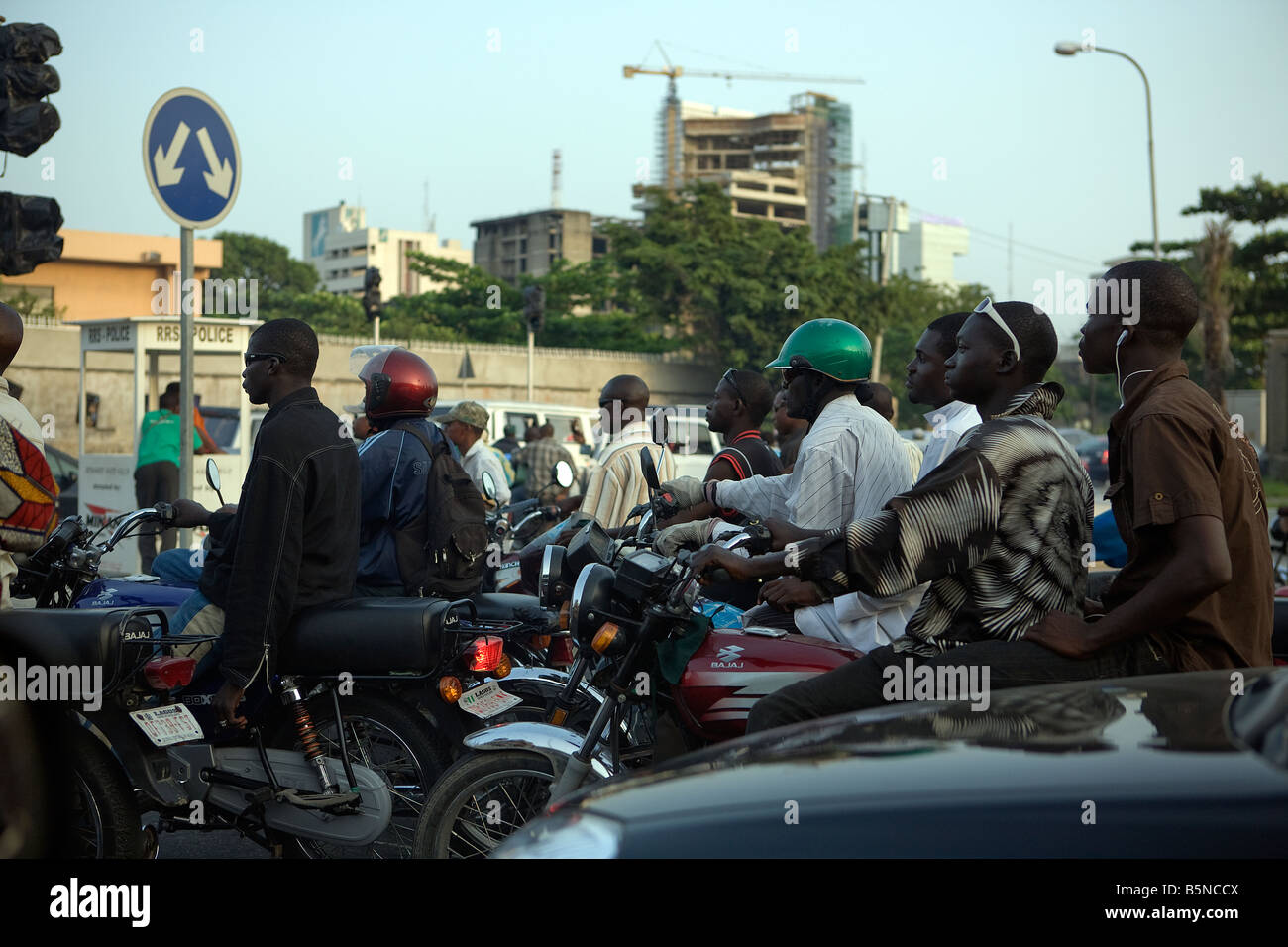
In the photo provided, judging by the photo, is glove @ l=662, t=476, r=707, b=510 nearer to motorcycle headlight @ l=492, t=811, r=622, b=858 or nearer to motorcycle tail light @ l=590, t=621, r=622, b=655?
motorcycle tail light @ l=590, t=621, r=622, b=655

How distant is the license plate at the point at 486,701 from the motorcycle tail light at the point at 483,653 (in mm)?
87

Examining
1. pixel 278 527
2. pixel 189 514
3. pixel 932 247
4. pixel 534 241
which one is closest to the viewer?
pixel 278 527

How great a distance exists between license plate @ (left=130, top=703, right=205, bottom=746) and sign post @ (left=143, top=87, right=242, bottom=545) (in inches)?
111

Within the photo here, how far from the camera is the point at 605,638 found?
371cm

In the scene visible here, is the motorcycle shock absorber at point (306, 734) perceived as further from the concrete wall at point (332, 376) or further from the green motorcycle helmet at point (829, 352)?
the concrete wall at point (332, 376)

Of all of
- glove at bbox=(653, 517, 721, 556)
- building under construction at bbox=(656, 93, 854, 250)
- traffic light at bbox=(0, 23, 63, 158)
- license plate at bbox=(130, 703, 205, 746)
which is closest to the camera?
glove at bbox=(653, 517, 721, 556)

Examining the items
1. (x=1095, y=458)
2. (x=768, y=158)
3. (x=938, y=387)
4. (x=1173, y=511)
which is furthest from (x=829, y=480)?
(x=768, y=158)

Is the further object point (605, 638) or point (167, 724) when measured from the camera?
point (167, 724)

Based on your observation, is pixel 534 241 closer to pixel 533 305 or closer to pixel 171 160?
pixel 533 305

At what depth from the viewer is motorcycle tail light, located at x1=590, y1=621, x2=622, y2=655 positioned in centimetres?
371

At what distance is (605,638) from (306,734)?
128 centimetres

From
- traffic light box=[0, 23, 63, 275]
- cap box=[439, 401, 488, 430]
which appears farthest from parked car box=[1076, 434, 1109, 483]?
traffic light box=[0, 23, 63, 275]

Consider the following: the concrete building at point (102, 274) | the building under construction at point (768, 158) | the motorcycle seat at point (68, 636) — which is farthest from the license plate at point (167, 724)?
the building under construction at point (768, 158)

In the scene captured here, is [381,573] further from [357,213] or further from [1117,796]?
[357,213]
